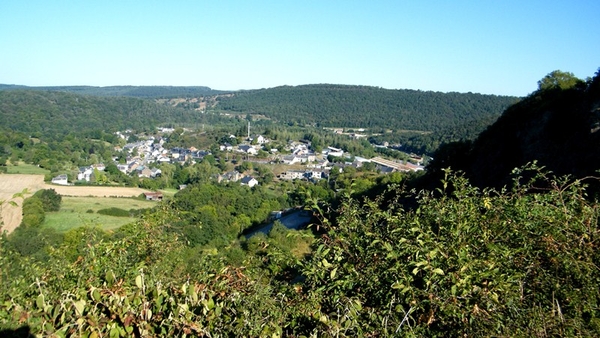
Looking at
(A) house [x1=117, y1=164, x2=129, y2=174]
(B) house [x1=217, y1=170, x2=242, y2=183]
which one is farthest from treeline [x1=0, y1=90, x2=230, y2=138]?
(B) house [x1=217, y1=170, x2=242, y2=183]

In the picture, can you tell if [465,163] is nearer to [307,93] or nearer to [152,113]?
[152,113]

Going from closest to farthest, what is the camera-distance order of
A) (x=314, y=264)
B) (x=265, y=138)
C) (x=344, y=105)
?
(x=314, y=264)
(x=265, y=138)
(x=344, y=105)

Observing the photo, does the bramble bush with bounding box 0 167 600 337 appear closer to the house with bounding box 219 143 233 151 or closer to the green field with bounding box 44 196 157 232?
the green field with bounding box 44 196 157 232

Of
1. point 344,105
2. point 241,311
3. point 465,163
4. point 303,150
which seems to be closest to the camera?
point 241,311

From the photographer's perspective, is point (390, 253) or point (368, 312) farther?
point (390, 253)

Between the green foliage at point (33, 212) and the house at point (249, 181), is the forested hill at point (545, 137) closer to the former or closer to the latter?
the green foliage at point (33, 212)

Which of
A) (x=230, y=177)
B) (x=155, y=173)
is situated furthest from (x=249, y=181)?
(x=155, y=173)

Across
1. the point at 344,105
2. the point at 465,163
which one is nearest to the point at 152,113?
the point at 344,105
